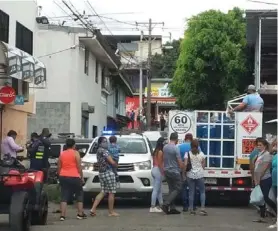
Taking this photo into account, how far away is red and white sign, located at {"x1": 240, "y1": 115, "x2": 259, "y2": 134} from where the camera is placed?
15.5 m

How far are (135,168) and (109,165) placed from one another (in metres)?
2.29

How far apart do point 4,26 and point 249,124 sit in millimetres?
9942

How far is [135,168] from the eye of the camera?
15.3 m

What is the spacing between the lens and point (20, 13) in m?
23.8

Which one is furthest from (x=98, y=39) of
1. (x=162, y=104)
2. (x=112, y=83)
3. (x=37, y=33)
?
(x=162, y=104)

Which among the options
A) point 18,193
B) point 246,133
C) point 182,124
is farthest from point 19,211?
point 246,133

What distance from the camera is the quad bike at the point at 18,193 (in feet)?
31.3

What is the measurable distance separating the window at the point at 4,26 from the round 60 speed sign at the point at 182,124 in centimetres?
783

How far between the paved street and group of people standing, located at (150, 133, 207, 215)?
14.7 inches

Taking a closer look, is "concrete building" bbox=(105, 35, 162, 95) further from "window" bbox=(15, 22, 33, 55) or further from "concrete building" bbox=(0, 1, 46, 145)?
"concrete building" bbox=(0, 1, 46, 145)

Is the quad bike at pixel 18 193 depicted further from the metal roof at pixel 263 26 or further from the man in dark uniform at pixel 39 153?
the metal roof at pixel 263 26

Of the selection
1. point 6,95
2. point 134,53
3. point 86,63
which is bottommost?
point 6,95

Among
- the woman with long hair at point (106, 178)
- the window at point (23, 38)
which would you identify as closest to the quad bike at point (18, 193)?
the woman with long hair at point (106, 178)

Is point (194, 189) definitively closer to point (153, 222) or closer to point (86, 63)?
point (153, 222)
